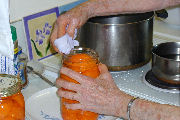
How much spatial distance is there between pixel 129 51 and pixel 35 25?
43 centimetres

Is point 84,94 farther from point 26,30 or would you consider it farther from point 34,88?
point 26,30

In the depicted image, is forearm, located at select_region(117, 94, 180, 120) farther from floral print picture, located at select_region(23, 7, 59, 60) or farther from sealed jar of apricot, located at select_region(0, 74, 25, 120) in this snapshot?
floral print picture, located at select_region(23, 7, 59, 60)

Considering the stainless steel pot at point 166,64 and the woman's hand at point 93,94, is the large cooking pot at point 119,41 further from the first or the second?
the woman's hand at point 93,94

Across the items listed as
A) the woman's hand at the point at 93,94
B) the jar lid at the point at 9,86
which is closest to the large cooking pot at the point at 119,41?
the woman's hand at the point at 93,94

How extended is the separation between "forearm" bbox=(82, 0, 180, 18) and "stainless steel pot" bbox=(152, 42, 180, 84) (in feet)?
0.55

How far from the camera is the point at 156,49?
1.37 m

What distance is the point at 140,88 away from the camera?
129 centimetres

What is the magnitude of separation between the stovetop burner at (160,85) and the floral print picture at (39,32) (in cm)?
49

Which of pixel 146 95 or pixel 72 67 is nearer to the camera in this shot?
pixel 72 67

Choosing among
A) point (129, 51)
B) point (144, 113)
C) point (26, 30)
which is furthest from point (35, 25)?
point (144, 113)

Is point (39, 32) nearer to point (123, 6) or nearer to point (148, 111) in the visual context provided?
point (123, 6)

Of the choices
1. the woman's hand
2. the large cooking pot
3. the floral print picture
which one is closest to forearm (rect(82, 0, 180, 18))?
the large cooking pot

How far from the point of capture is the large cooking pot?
132cm

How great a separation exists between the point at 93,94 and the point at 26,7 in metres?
0.65
